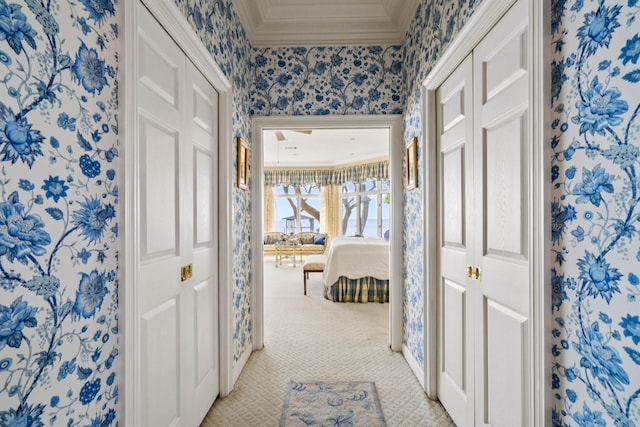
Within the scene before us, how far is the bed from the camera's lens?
14.6ft

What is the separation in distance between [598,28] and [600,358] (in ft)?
2.87

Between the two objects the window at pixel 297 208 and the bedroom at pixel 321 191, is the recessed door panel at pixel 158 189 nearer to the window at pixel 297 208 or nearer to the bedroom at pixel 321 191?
the bedroom at pixel 321 191

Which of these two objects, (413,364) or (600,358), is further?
(413,364)

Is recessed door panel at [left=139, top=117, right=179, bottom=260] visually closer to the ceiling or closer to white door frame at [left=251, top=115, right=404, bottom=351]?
white door frame at [left=251, top=115, right=404, bottom=351]

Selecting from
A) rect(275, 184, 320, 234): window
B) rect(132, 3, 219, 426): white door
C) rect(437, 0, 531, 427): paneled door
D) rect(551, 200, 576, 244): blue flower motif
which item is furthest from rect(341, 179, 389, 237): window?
rect(551, 200, 576, 244): blue flower motif

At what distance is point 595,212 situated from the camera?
0.87 metres

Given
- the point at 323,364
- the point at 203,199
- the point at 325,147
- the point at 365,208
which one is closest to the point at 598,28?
the point at 203,199

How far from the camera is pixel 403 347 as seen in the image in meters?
2.74

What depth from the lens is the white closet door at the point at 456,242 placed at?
1665mm

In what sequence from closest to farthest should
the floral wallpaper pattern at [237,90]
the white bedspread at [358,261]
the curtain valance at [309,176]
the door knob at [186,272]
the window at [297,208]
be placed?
1. the door knob at [186,272]
2. the floral wallpaper pattern at [237,90]
3. the white bedspread at [358,261]
4. the curtain valance at [309,176]
5. the window at [297,208]

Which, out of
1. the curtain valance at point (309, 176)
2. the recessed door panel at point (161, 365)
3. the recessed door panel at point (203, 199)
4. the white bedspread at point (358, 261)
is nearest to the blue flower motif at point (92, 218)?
the recessed door panel at point (161, 365)

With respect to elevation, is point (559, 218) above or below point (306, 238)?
above

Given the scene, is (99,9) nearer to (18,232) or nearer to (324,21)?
(18,232)

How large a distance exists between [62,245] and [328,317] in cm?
325
